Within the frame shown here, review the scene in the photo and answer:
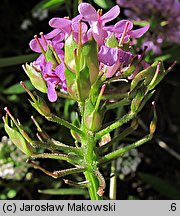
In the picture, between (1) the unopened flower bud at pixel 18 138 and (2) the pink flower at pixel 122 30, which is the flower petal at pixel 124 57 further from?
(1) the unopened flower bud at pixel 18 138

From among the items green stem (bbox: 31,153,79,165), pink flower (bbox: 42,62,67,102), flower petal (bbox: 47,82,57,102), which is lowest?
green stem (bbox: 31,153,79,165)

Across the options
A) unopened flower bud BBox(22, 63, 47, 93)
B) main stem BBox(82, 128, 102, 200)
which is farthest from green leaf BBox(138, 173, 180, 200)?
unopened flower bud BBox(22, 63, 47, 93)

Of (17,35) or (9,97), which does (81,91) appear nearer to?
(9,97)

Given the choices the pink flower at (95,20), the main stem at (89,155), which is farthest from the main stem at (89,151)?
the pink flower at (95,20)

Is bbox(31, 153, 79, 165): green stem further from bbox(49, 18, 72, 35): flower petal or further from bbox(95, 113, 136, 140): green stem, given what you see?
bbox(49, 18, 72, 35): flower petal

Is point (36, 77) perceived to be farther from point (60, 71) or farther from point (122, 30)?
point (122, 30)

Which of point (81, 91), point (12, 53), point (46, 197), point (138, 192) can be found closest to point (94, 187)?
point (81, 91)

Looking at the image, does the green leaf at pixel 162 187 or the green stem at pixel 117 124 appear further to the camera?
the green leaf at pixel 162 187
